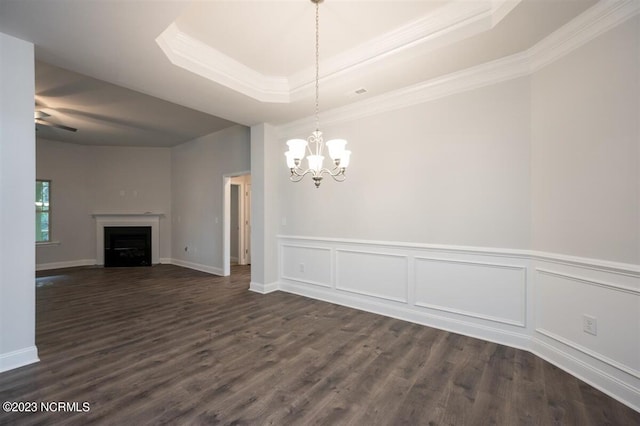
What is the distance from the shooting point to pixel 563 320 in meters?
2.46

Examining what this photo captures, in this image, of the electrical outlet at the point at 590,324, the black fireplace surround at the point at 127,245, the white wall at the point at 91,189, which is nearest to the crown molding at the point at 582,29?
the electrical outlet at the point at 590,324

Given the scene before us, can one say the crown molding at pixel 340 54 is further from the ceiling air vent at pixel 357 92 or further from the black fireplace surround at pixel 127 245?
the black fireplace surround at pixel 127 245

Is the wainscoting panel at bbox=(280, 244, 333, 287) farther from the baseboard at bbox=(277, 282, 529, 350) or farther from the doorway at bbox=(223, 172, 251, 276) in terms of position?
the doorway at bbox=(223, 172, 251, 276)

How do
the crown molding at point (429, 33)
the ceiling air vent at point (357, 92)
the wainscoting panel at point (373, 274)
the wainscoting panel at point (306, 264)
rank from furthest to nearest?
the wainscoting panel at point (306, 264), the wainscoting panel at point (373, 274), the ceiling air vent at point (357, 92), the crown molding at point (429, 33)

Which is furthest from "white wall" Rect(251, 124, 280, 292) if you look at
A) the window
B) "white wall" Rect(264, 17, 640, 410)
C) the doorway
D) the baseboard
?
the window

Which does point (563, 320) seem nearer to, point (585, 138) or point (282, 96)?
point (585, 138)

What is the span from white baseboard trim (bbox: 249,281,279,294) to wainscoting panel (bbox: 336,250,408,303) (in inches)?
48.7

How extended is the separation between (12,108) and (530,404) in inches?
179

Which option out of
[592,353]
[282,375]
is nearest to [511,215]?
[592,353]

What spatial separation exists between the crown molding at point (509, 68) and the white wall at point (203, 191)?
8.56 ft

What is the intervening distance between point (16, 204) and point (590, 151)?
4.66 meters

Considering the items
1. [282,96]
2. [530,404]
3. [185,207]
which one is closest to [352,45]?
[282,96]

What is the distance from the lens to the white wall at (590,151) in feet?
6.59

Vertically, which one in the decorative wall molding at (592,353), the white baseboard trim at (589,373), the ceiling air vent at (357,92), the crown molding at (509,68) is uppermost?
the ceiling air vent at (357,92)
